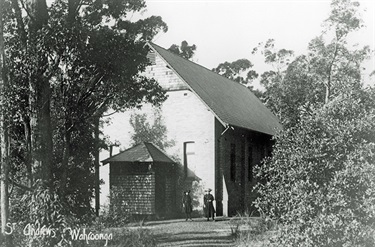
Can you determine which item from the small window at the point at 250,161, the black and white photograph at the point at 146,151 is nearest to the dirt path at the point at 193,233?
the black and white photograph at the point at 146,151

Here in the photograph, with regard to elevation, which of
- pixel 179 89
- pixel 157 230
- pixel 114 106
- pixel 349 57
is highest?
pixel 349 57

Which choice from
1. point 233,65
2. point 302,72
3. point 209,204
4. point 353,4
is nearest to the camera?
point 209,204

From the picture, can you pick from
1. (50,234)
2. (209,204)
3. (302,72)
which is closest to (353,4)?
(302,72)

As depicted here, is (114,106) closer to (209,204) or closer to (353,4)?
(209,204)

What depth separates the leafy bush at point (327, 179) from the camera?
9.73 metres

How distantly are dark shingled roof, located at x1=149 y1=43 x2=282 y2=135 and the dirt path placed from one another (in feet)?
18.7

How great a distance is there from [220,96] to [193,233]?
44.3 feet

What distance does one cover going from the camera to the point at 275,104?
45969mm

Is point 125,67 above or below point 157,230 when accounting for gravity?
above

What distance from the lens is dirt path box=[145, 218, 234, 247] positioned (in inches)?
574

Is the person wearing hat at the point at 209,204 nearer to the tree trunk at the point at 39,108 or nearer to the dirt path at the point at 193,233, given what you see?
the dirt path at the point at 193,233

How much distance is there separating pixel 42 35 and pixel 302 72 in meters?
34.8

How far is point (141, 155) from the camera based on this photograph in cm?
2372

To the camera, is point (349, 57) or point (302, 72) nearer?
point (349, 57)
